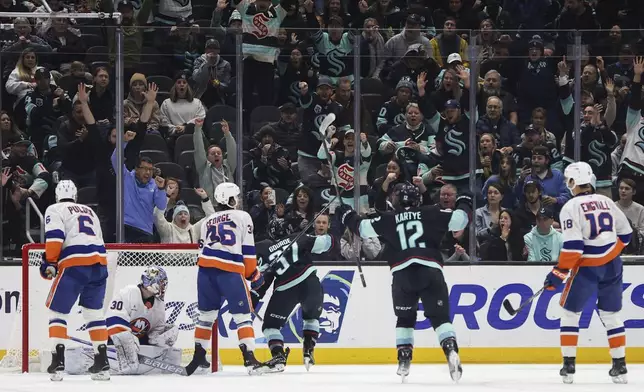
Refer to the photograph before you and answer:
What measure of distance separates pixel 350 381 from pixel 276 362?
706 millimetres

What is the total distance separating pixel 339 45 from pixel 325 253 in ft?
5.75

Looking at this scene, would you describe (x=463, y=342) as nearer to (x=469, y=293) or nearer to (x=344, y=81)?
(x=469, y=293)

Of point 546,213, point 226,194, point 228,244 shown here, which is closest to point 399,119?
point 546,213

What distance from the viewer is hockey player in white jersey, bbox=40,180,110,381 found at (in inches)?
357

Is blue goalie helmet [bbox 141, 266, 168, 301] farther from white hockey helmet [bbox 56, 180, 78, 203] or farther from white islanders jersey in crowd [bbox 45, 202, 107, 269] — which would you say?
white hockey helmet [bbox 56, 180, 78, 203]

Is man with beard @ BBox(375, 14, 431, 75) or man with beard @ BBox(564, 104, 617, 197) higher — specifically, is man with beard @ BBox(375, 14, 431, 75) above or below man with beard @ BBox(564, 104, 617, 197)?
above

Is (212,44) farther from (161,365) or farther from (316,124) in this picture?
(161,365)

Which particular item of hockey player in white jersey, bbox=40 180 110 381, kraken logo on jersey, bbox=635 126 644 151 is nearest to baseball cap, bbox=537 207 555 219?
kraken logo on jersey, bbox=635 126 644 151

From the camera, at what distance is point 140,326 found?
31.6ft

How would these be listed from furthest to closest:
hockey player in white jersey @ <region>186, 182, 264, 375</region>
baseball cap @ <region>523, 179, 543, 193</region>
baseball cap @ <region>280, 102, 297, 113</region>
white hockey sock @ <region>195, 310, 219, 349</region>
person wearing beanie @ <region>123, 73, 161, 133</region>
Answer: baseball cap @ <region>523, 179, 543, 193</region> < baseball cap @ <region>280, 102, 297, 113</region> < person wearing beanie @ <region>123, 73, 161, 133</region> < white hockey sock @ <region>195, 310, 219, 349</region> < hockey player in white jersey @ <region>186, 182, 264, 375</region>

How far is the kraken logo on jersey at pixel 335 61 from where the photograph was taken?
427 inches

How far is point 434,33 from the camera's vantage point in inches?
439

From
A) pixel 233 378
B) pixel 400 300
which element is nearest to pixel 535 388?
pixel 400 300

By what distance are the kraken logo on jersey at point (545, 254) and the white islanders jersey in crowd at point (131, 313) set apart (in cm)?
332
